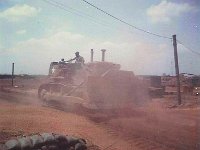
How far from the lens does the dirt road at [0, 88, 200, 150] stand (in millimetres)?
8516

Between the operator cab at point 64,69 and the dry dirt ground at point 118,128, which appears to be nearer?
the dry dirt ground at point 118,128

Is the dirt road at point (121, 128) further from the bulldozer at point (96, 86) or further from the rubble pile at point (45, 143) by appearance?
the rubble pile at point (45, 143)

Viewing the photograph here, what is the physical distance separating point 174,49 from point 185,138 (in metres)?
10.1

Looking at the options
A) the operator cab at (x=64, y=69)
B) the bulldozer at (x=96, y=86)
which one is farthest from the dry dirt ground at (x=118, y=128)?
the operator cab at (x=64, y=69)

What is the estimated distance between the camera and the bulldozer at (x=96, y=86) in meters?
13.6

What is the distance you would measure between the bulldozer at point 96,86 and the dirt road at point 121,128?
78 centimetres

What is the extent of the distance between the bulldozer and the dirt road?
78 cm

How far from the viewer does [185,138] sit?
29.7ft

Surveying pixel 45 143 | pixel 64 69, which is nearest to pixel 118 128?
pixel 45 143

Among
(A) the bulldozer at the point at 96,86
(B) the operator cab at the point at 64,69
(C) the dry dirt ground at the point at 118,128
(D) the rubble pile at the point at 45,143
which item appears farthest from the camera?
(B) the operator cab at the point at 64,69

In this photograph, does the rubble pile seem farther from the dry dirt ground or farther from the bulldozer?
the bulldozer

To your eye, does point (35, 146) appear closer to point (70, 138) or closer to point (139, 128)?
point (70, 138)

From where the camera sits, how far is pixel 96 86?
13586 mm

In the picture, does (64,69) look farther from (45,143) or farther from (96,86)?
(45,143)
